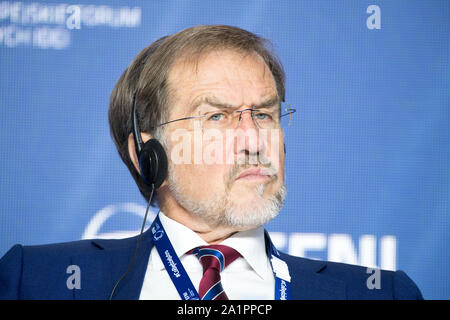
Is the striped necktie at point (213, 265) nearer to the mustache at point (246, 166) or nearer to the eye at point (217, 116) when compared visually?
the mustache at point (246, 166)

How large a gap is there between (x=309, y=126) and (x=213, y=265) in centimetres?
81

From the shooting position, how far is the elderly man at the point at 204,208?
1.75m

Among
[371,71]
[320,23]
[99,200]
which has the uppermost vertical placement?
[320,23]

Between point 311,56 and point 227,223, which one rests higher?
point 311,56

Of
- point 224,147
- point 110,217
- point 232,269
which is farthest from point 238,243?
point 110,217

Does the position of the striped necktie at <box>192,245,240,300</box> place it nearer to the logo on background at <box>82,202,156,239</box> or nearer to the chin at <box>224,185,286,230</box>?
the chin at <box>224,185,286,230</box>

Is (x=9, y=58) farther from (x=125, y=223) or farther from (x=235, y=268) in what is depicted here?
(x=235, y=268)

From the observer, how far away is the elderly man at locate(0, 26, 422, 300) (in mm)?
1755

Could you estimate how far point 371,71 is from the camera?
7.84ft

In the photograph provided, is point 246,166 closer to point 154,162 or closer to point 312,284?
point 154,162

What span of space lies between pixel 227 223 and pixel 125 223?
2.07ft

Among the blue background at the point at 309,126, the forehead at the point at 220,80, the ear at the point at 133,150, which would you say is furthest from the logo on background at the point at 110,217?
the forehead at the point at 220,80

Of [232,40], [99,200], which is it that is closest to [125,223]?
[99,200]

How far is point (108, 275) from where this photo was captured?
1772 mm
